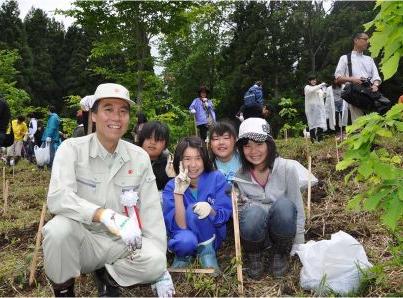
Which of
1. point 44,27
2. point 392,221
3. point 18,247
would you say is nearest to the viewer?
point 392,221

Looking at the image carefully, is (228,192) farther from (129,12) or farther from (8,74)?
(8,74)

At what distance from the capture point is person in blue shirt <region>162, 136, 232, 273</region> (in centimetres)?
296

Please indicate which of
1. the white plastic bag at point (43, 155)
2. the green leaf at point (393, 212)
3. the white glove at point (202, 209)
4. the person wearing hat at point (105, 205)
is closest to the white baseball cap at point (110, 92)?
the person wearing hat at point (105, 205)

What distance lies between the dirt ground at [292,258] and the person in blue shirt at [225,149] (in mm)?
531

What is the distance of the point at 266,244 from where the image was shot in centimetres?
305

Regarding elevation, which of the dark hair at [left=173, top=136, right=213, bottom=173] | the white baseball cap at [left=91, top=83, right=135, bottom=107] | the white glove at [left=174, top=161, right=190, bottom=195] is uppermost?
the white baseball cap at [left=91, top=83, right=135, bottom=107]

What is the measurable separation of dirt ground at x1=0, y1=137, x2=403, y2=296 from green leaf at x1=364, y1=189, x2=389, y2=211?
64 centimetres

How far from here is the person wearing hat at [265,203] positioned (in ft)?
9.59

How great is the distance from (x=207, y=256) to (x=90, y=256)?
89 centimetres

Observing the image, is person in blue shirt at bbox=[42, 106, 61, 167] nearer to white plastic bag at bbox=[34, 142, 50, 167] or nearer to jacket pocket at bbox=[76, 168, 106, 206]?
white plastic bag at bbox=[34, 142, 50, 167]

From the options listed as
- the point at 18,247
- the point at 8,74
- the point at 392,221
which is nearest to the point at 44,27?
the point at 8,74

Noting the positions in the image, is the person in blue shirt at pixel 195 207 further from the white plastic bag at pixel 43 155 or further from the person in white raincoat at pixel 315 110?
the white plastic bag at pixel 43 155

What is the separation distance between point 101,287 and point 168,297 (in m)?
0.47

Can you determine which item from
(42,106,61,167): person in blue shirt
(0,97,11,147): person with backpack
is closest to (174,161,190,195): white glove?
(0,97,11,147): person with backpack
